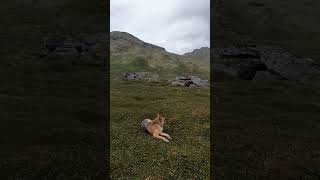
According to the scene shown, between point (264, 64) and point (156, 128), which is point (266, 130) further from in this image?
point (264, 64)

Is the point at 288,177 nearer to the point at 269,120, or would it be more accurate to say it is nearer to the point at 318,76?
the point at 269,120

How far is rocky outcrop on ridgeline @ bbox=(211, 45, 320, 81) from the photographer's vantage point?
85625 mm

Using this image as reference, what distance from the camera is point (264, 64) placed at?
91.1 metres
